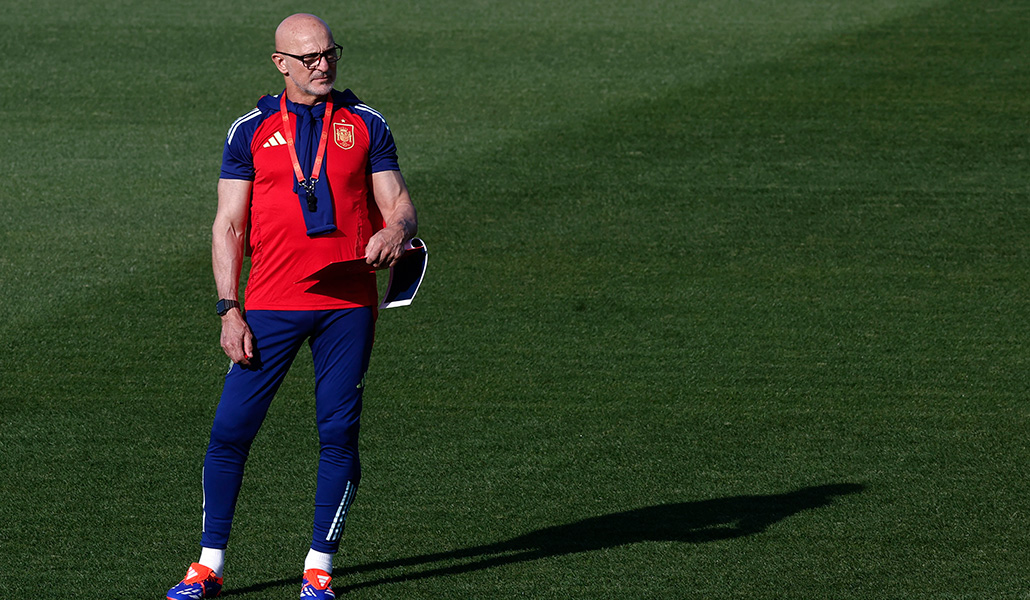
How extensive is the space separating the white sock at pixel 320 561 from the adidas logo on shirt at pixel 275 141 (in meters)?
1.54

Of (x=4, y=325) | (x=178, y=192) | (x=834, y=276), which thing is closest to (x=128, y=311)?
(x=4, y=325)

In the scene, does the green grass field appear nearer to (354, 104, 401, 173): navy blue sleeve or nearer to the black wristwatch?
the black wristwatch

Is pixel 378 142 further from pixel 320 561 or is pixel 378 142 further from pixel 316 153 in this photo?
pixel 320 561

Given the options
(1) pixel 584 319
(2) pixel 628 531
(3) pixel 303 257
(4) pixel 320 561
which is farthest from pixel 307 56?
(1) pixel 584 319

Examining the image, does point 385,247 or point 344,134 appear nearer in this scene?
point 385,247

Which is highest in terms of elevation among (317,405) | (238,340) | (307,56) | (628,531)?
(307,56)

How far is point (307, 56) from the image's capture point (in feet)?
16.3

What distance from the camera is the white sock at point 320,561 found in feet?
17.2

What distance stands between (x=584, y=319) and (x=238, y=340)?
408 centimetres

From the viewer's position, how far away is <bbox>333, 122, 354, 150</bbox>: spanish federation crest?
5.05 metres

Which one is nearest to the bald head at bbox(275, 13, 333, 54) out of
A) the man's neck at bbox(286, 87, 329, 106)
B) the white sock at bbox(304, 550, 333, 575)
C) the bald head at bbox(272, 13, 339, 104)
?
the bald head at bbox(272, 13, 339, 104)

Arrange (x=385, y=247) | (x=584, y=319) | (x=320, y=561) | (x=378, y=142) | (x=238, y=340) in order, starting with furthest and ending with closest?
(x=584, y=319) → (x=320, y=561) → (x=378, y=142) → (x=238, y=340) → (x=385, y=247)

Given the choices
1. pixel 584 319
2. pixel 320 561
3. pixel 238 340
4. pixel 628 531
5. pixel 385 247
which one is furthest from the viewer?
pixel 584 319

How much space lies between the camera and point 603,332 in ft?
28.3
